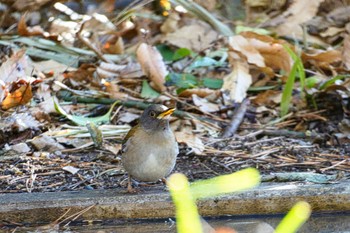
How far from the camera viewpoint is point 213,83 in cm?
668

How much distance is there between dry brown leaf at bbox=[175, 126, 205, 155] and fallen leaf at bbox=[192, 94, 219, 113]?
25.4 inches

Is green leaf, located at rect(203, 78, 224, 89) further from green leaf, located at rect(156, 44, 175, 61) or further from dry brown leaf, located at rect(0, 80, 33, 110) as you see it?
dry brown leaf, located at rect(0, 80, 33, 110)

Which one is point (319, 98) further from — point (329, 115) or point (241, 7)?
point (241, 7)

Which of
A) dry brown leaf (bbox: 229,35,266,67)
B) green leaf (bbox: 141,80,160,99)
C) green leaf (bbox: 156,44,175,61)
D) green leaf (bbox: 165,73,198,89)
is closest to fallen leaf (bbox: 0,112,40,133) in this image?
green leaf (bbox: 141,80,160,99)

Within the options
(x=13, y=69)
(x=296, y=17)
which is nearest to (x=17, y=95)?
(x=13, y=69)

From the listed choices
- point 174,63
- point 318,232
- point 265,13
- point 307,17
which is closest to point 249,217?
point 318,232

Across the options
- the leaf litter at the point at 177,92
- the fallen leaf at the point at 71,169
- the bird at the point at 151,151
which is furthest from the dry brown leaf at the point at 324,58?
the fallen leaf at the point at 71,169

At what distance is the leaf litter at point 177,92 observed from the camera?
16.5ft

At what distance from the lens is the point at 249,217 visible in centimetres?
399

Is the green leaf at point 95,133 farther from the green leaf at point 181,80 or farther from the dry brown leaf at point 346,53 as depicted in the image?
the dry brown leaf at point 346,53

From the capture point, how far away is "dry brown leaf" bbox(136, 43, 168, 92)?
6348 mm

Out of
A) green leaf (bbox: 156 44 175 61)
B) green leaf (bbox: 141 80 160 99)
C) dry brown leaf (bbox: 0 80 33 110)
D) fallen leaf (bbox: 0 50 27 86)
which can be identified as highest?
fallen leaf (bbox: 0 50 27 86)

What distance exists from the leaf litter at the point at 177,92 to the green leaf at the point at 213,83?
12 mm

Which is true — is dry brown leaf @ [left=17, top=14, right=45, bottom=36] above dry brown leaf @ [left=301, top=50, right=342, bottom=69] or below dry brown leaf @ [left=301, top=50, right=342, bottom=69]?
above
